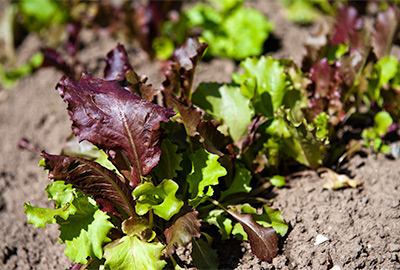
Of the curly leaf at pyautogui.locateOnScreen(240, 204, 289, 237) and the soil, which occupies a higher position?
the curly leaf at pyautogui.locateOnScreen(240, 204, 289, 237)

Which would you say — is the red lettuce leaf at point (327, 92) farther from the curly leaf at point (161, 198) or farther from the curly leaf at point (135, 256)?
the curly leaf at point (135, 256)

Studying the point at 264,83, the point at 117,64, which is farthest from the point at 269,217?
the point at 117,64

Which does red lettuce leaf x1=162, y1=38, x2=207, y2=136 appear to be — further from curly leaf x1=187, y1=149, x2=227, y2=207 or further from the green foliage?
the green foliage

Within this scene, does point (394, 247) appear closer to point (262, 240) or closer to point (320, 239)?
point (320, 239)

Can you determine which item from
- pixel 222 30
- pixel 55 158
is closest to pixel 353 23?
pixel 222 30

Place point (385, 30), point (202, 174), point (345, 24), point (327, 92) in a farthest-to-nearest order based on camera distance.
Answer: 1. point (345, 24)
2. point (385, 30)
3. point (327, 92)
4. point (202, 174)

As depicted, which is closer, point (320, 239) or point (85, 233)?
point (85, 233)

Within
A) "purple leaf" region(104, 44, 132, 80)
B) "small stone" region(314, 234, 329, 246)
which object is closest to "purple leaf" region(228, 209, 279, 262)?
"small stone" region(314, 234, 329, 246)
